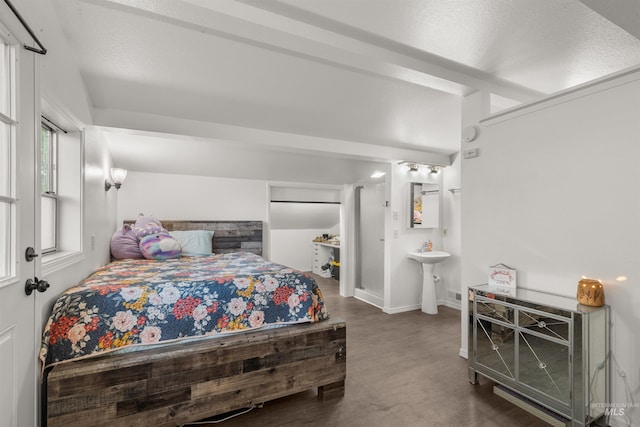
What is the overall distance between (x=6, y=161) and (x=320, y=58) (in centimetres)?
171

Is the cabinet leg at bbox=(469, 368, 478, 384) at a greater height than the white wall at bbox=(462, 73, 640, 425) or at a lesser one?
lesser

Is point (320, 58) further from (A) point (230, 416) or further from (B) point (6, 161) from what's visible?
(A) point (230, 416)

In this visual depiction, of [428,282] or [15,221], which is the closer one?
[15,221]

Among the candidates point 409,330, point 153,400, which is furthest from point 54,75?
point 409,330

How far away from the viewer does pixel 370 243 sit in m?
4.83

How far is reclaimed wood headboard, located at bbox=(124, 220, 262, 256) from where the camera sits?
4227 millimetres

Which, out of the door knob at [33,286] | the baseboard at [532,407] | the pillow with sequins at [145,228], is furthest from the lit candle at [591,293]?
the pillow with sequins at [145,228]

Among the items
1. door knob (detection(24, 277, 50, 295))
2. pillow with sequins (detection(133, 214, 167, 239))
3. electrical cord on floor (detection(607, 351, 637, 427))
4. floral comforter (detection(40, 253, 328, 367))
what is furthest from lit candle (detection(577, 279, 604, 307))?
pillow with sequins (detection(133, 214, 167, 239))

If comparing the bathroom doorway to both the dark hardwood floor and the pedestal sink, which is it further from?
the dark hardwood floor

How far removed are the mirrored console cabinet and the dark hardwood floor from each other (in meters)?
0.19

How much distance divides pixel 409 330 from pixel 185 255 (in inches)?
113

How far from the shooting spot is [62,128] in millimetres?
2066

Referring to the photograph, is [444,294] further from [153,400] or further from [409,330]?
[153,400]

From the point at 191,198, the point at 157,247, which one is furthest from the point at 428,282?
the point at 191,198
